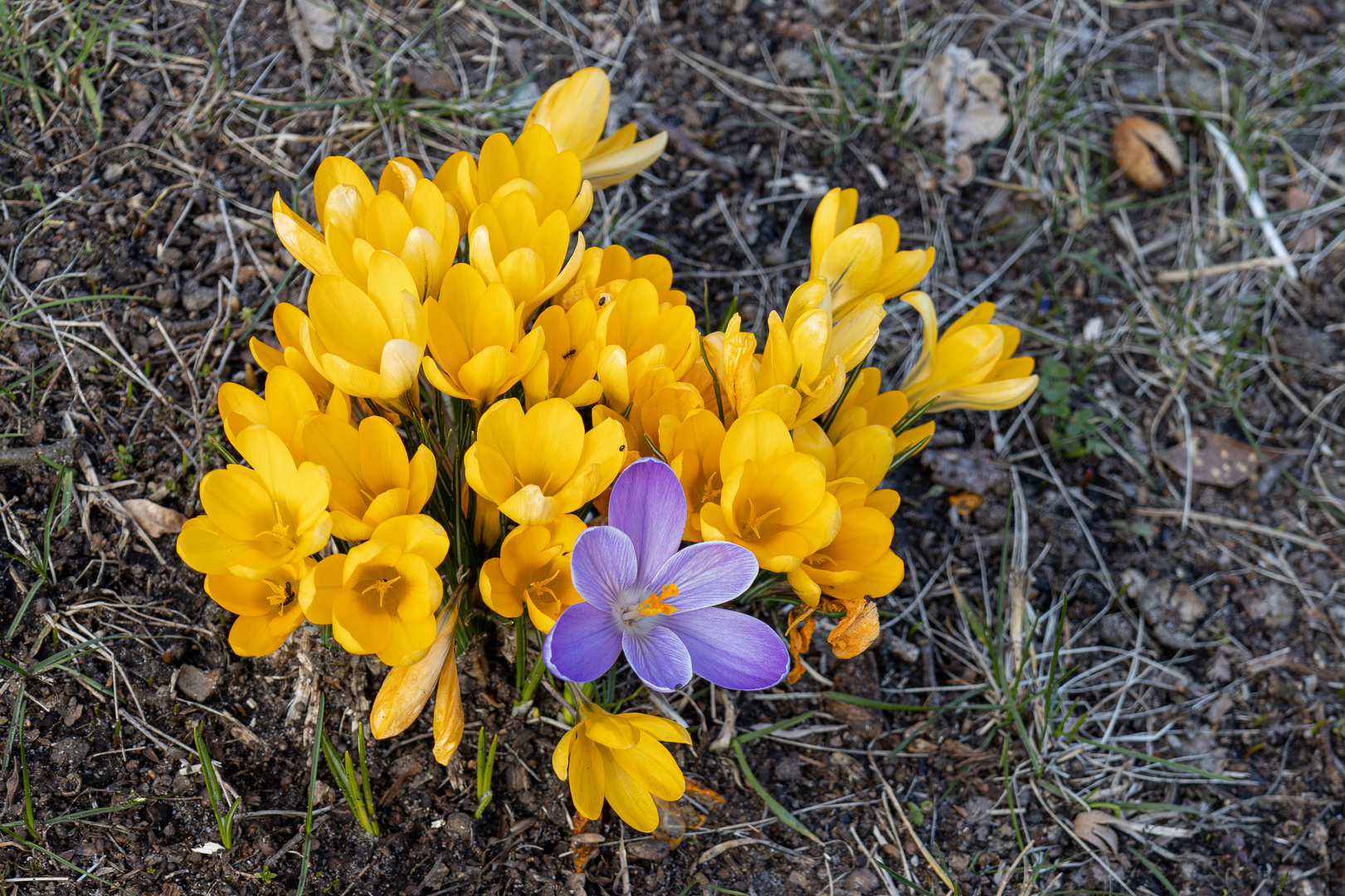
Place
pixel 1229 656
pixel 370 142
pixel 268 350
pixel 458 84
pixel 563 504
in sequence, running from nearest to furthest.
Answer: pixel 563 504
pixel 268 350
pixel 1229 656
pixel 370 142
pixel 458 84

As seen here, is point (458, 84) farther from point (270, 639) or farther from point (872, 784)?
point (872, 784)

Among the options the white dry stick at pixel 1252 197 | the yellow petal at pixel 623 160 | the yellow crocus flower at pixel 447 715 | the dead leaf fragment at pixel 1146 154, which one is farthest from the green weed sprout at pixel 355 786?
the white dry stick at pixel 1252 197

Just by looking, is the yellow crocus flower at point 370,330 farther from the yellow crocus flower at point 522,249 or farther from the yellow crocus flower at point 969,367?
the yellow crocus flower at point 969,367

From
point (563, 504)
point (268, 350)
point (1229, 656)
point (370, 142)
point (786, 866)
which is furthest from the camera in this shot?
point (370, 142)

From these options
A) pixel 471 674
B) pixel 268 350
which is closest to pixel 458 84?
pixel 268 350

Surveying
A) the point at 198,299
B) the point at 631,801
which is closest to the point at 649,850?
the point at 631,801

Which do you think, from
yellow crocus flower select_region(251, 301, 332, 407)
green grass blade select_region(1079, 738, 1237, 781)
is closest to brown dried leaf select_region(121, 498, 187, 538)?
yellow crocus flower select_region(251, 301, 332, 407)
